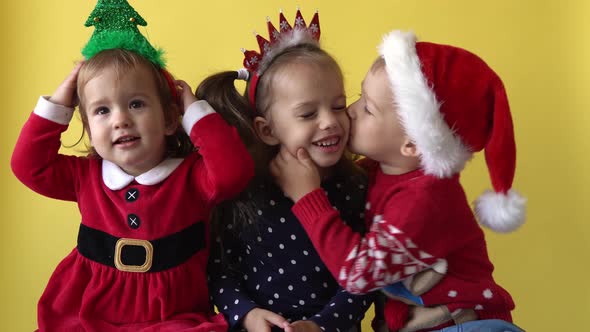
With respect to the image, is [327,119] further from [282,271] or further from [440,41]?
[440,41]

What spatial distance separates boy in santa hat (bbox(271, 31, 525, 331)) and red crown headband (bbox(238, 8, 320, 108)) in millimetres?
193

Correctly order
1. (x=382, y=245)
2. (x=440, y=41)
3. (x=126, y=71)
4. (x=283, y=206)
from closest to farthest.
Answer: (x=382, y=245)
(x=126, y=71)
(x=283, y=206)
(x=440, y=41)

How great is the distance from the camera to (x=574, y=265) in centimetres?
181

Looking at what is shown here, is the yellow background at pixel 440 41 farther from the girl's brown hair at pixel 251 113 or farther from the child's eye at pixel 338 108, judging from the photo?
the child's eye at pixel 338 108

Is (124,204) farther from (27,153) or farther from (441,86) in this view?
(441,86)

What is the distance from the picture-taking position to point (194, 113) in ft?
4.03

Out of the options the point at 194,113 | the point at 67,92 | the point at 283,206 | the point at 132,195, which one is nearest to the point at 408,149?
the point at 283,206

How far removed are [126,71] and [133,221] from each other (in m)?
0.27

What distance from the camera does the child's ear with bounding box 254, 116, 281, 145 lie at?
131 cm

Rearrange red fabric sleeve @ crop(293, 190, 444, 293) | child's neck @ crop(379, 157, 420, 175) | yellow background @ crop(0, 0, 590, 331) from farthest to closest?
yellow background @ crop(0, 0, 590, 331) < child's neck @ crop(379, 157, 420, 175) < red fabric sleeve @ crop(293, 190, 444, 293)

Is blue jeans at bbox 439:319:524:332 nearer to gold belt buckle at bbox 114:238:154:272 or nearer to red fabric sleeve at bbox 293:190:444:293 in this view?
red fabric sleeve at bbox 293:190:444:293

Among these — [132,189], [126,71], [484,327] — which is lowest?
[484,327]

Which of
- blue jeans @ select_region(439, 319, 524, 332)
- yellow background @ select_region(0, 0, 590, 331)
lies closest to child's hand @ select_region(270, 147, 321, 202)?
blue jeans @ select_region(439, 319, 524, 332)

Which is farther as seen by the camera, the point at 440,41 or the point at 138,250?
the point at 440,41
